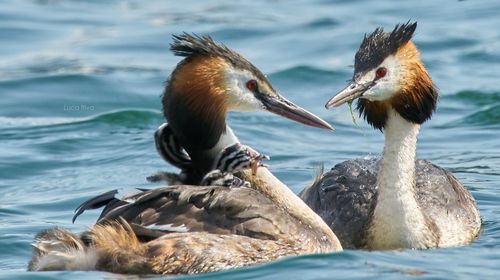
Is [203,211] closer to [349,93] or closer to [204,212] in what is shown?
[204,212]

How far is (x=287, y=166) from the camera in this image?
45.3 ft

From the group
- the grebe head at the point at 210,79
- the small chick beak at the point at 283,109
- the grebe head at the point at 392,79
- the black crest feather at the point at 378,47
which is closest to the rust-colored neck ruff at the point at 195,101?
the grebe head at the point at 210,79

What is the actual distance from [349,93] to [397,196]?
2.83ft

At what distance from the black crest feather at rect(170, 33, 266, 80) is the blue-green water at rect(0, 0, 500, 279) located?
52.6 inches

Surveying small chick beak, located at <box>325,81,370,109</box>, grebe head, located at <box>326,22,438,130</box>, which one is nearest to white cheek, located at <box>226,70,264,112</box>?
small chick beak, located at <box>325,81,370,109</box>

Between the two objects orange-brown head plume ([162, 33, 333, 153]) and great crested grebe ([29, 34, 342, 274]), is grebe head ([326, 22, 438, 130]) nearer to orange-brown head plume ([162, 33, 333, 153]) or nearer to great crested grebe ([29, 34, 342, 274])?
great crested grebe ([29, 34, 342, 274])

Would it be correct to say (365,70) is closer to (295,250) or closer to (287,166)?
(295,250)

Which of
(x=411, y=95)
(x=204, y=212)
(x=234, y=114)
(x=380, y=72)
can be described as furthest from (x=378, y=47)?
(x=234, y=114)

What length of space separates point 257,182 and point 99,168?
468 cm

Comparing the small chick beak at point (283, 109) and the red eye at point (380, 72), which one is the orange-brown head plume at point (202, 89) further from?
the red eye at point (380, 72)

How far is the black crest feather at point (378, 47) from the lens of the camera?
400 inches

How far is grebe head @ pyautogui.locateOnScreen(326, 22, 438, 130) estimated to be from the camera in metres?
10.1

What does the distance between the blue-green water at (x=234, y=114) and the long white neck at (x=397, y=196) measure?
25 centimetres

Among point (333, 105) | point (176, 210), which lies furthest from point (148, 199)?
point (333, 105)
